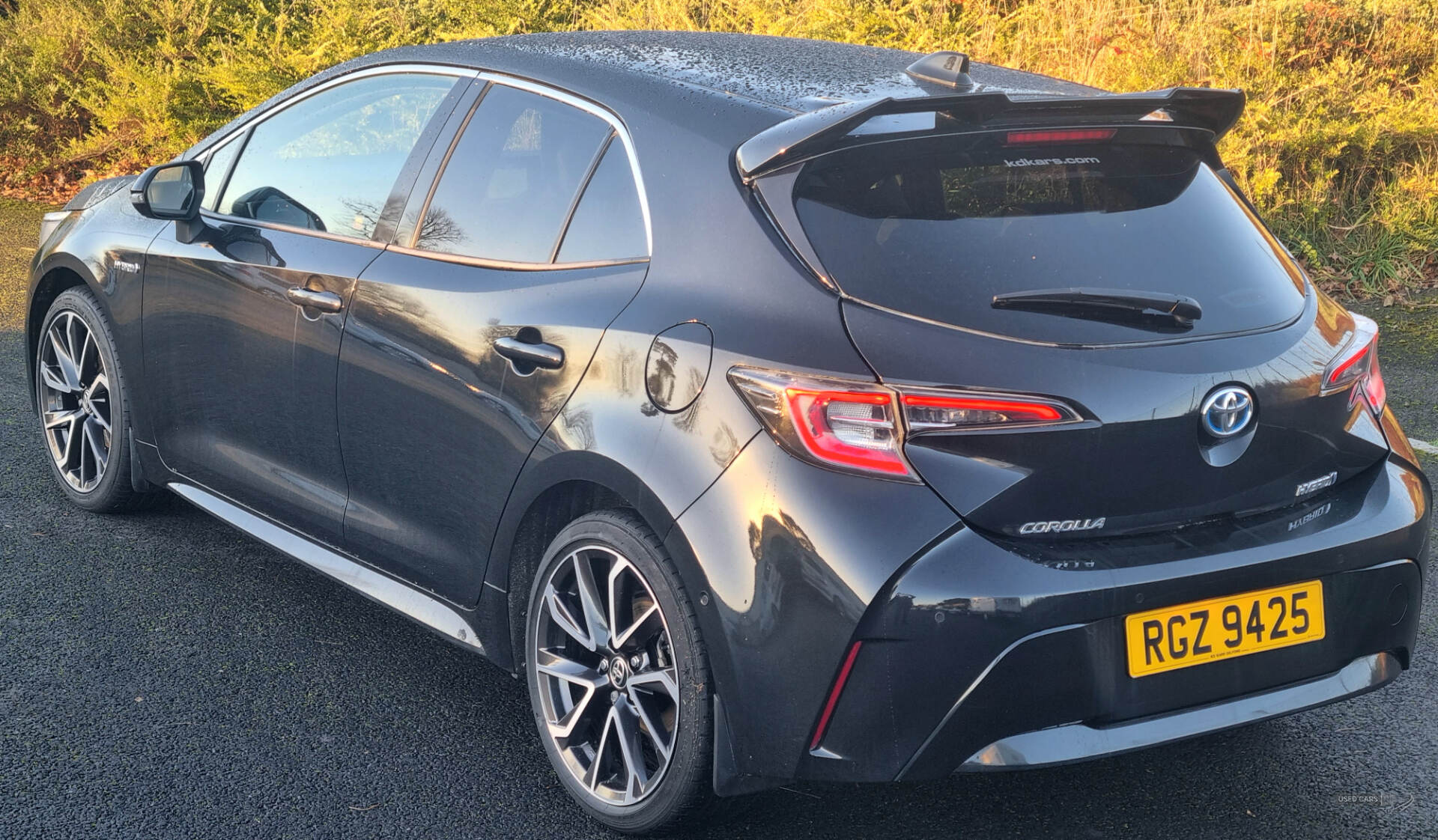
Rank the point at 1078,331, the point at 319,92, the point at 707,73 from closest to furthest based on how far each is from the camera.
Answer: the point at 1078,331 → the point at 707,73 → the point at 319,92

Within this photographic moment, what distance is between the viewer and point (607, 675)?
2986mm

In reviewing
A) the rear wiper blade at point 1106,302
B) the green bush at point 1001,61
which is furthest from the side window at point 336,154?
the green bush at point 1001,61

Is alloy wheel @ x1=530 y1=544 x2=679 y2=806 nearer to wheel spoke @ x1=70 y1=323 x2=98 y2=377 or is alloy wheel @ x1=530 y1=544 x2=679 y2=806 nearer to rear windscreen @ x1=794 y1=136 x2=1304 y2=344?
rear windscreen @ x1=794 y1=136 x2=1304 y2=344

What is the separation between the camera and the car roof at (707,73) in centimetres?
290

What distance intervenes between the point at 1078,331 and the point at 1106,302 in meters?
0.10

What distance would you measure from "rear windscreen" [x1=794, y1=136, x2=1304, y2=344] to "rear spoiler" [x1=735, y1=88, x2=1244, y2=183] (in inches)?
2.0

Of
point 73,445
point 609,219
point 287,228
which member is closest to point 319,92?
point 287,228

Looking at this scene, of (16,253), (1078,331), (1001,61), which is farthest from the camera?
(1001,61)

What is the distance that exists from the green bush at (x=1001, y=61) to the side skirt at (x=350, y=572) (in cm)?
647

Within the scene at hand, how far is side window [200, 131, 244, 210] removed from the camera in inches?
167

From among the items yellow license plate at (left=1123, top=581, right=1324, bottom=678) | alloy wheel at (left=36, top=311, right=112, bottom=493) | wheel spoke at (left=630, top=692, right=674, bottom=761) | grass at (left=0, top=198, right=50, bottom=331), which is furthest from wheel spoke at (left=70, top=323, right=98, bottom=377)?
yellow license plate at (left=1123, top=581, right=1324, bottom=678)

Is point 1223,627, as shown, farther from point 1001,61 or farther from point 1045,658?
point 1001,61

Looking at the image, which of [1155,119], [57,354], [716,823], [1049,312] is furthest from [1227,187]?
[57,354]

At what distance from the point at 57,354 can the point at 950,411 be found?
3667 mm
